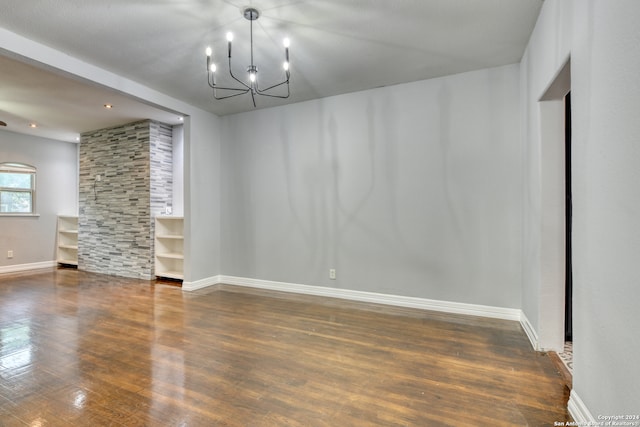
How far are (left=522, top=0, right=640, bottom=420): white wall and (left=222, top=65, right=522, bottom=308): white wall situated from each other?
4.78 feet

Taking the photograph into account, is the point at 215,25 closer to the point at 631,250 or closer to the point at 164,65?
the point at 164,65

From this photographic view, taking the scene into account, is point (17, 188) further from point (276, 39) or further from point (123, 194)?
point (276, 39)

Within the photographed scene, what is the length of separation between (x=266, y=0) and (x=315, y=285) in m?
3.31

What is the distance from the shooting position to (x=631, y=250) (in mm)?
1223

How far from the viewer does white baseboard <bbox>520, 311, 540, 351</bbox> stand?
8.48 ft

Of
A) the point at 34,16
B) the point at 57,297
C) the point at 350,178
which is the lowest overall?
the point at 57,297

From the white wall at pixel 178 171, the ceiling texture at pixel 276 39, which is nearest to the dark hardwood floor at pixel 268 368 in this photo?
the white wall at pixel 178 171

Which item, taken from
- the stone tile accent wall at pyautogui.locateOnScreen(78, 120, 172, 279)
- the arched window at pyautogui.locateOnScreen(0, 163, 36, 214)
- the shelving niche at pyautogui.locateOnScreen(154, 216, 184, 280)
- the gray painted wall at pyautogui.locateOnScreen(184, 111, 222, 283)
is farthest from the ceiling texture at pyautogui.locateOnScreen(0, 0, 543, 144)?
the arched window at pyautogui.locateOnScreen(0, 163, 36, 214)

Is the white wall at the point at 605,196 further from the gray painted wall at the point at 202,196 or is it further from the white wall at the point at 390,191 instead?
the gray painted wall at the point at 202,196

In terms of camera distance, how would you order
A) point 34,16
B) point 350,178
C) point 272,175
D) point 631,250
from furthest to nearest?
point 272,175 → point 350,178 → point 34,16 → point 631,250

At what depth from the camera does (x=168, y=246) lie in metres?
5.53

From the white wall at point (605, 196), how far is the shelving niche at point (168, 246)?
17.1 feet

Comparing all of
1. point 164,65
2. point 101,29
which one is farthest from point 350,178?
point 101,29

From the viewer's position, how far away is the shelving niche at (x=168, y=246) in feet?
17.5
